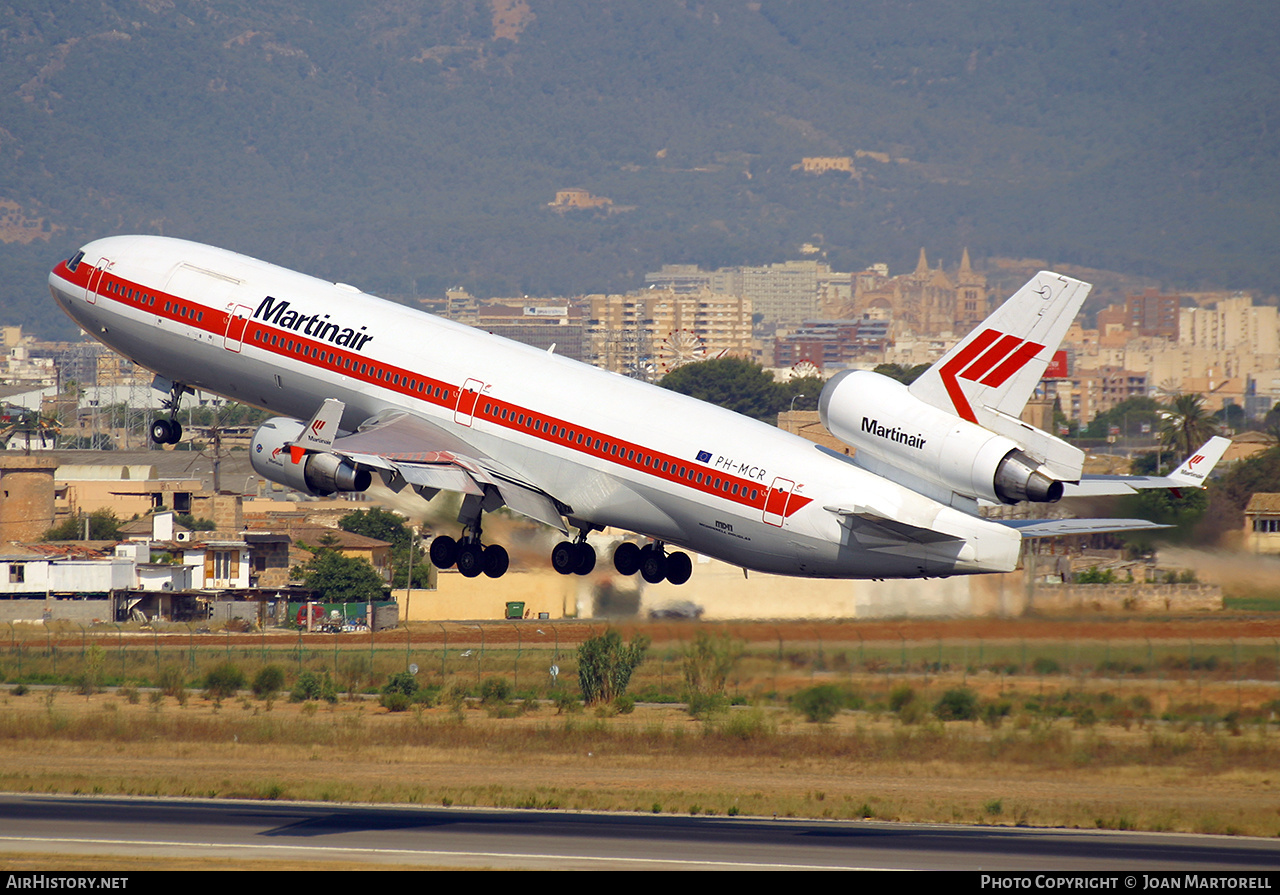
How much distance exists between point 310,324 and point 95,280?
9063mm

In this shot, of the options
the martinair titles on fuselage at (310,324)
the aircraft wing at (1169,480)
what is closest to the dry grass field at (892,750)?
the aircraft wing at (1169,480)

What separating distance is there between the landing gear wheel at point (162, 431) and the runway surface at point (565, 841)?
44.6ft

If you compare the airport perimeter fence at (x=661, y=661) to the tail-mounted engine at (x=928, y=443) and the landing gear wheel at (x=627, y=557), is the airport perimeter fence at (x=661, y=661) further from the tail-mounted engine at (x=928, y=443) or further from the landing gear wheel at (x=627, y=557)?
the tail-mounted engine at (x=928, y=443)

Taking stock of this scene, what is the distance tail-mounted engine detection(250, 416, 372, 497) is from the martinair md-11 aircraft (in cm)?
7

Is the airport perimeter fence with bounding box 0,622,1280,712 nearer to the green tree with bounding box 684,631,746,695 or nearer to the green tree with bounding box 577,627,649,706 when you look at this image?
the green tree with bounding box 684,631,746,695

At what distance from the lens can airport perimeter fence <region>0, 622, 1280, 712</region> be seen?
50.5 metres

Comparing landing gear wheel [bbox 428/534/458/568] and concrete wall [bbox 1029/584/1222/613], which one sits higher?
landing gear wheel [bbox 428/534/458/568]

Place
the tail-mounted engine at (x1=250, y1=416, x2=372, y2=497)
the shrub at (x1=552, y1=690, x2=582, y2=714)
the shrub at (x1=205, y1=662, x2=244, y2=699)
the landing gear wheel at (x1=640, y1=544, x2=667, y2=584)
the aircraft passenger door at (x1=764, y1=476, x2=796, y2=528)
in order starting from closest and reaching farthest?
the aircraft passenger door at (x1=764, y1=476, x2=796, y2=528) < the tail-mounted engine at (x1=250, y1=416, x2=372, y2=497) < the landing gear wheel at (x1=640, y1=544, x2=667, y2=584) < the shrub at (x1=552, y1=690, x2=582, y2=714) < the shrub at (x1=205, y1=662, x2=244, y2=699)

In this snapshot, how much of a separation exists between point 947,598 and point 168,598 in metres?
54.5

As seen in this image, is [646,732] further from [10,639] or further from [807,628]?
[10,639]

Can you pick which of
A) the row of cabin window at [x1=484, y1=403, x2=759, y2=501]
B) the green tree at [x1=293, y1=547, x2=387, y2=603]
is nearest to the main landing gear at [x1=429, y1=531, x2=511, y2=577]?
the row of cabin window at [x1=484, y1=403, x2=759, y2=501]

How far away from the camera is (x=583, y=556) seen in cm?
5106

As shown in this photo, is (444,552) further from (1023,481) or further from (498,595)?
(498,595)

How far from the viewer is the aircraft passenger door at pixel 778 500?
4403 cm
